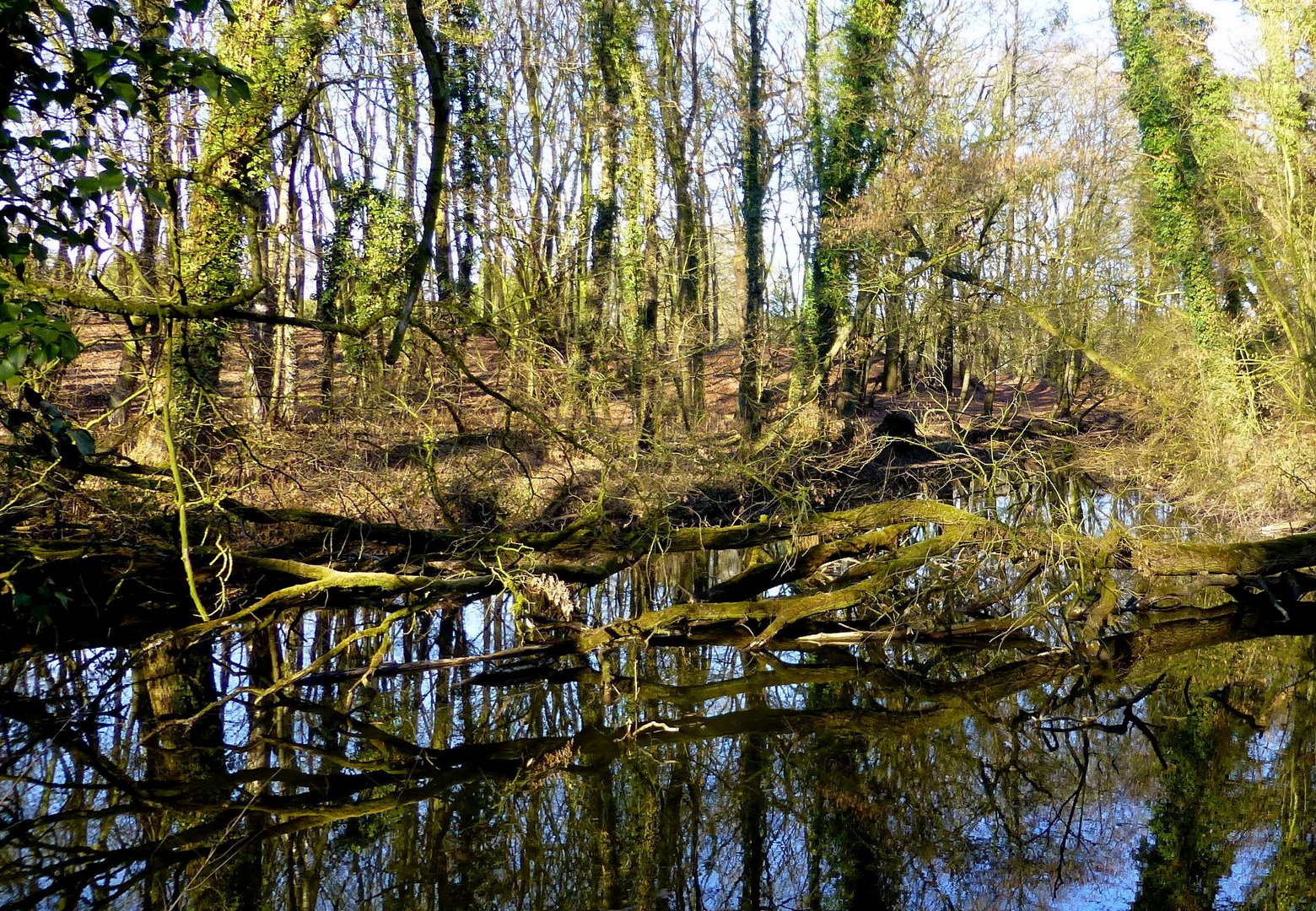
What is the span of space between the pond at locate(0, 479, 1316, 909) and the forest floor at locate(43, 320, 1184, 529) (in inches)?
46.0

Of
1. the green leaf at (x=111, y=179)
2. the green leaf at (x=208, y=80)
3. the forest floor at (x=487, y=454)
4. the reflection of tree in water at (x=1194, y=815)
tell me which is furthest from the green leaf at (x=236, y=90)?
the reflection of tree in water at (x=1194, y=815)

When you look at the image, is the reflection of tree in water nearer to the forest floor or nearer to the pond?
the pond

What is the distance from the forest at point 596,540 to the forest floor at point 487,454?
0.10 meters

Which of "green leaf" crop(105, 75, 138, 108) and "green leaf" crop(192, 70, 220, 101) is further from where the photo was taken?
"green leaf" crop(192, 70, 220, 101)

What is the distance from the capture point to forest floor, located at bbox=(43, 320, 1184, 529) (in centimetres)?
860

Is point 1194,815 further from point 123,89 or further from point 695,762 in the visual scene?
point 123,89

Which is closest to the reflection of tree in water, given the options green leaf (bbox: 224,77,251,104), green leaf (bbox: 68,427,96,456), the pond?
the pond

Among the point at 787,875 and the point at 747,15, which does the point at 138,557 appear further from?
the point at 747,15

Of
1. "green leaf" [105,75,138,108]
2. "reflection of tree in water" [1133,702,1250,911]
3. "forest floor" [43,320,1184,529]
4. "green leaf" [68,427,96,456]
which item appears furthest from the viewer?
"forest floor" [43,320,1184,529]

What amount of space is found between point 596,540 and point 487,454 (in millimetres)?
1730

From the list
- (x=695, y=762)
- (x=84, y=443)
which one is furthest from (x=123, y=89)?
(x=695, y=762)

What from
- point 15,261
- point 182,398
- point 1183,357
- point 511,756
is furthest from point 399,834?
point 1183,357

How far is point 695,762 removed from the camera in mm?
6082

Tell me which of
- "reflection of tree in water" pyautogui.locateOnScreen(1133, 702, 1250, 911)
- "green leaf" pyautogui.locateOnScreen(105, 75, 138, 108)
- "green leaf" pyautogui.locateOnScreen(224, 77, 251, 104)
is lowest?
"reflection of tree in water" pyautogui.locateOnScreen(1133, 702, 1250, 911)
